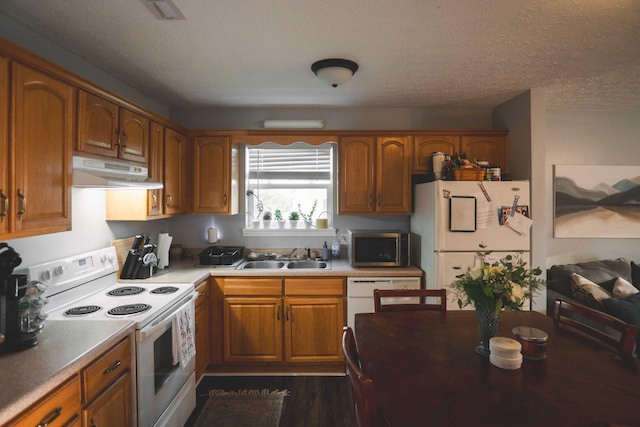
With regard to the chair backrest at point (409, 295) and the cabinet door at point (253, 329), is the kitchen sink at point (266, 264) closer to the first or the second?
the cabinet door at point (253, 329)

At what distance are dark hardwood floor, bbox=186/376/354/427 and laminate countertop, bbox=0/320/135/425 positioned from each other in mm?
1157

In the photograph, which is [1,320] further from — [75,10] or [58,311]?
[75,10]

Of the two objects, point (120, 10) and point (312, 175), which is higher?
point (120, 10)

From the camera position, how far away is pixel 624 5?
1748mm

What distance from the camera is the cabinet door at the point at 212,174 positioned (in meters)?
3.34

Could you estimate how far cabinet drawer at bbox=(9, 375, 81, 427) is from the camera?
1.19m

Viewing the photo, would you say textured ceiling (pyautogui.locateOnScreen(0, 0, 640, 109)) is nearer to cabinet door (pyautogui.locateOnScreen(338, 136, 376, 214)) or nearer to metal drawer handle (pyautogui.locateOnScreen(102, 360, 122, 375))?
cabinet door (pyautogui.locateOnScreen(338, 136, 376, 214))

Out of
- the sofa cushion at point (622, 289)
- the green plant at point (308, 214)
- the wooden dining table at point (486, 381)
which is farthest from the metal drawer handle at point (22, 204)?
the sofa cushion at point (622, 289)

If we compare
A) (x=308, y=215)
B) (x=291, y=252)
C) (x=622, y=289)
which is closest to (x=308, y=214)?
(x=308, y=215)

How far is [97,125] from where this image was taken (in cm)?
206

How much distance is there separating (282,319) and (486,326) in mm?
1919

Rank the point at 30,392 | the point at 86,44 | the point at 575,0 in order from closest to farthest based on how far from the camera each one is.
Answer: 1. the point at 30,392
2. the point at 575,0
3. the point at 86,44

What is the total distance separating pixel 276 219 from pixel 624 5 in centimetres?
303

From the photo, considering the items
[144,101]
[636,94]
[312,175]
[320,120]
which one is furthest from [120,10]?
[636,94]
